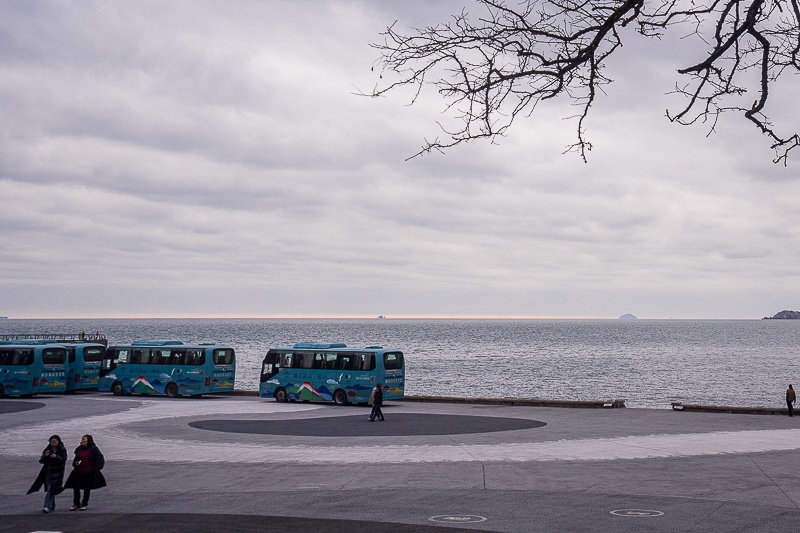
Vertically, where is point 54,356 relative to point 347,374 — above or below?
above

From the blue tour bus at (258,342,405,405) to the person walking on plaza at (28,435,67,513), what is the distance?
2534 centimetres

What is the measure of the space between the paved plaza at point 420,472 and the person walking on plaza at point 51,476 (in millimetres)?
320

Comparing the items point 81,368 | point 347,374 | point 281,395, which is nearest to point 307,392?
point 281,395

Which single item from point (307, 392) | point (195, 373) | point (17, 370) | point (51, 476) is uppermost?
point (17, 370)

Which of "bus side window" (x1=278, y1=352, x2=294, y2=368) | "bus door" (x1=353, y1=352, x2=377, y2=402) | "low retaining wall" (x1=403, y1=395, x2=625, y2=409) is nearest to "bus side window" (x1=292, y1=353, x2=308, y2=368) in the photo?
"bus side window" (x1=278, y1=352, x2=294, y2=368)

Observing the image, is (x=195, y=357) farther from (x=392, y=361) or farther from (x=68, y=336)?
(x=68, y=336)

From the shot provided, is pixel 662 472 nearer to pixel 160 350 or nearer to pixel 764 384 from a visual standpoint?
pixel 160 350

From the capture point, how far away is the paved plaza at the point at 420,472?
44.3ft

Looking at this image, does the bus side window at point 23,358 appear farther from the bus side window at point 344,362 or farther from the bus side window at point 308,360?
the bus side window at point 344,362

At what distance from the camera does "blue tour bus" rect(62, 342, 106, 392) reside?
1887 inches

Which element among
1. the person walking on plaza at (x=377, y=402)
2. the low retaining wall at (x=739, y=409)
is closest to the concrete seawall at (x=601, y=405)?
the low retaining wall at (x=739, y=409)

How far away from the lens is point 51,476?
14.9m

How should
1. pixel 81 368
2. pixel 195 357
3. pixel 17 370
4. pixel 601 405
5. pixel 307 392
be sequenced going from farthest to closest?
pixel 81 368 < pixel 195 357 < pixel 17 370 < pixel 307 392 < pixel 601 405

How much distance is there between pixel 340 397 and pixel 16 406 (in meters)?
16.1
